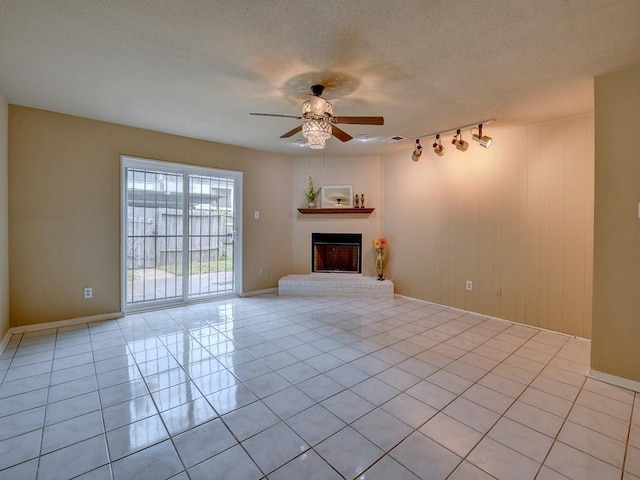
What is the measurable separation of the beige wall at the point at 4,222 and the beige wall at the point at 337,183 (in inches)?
149

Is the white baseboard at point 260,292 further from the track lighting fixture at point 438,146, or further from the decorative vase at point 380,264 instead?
the track lighting fixture at point 438,146

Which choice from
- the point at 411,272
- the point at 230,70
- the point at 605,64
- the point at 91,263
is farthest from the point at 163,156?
the point at 605,64

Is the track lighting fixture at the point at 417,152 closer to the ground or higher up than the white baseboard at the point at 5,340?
higher up

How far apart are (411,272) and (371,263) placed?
76cm

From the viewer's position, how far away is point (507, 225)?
3891 mm

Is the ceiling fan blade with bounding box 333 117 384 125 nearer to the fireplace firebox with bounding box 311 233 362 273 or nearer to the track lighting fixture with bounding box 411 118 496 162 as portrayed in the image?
the track lighting fixture with bounding box 411 118 496 162

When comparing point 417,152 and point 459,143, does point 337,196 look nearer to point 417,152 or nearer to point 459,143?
point 417,152

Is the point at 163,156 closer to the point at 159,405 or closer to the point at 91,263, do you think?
A: the point at 91,263

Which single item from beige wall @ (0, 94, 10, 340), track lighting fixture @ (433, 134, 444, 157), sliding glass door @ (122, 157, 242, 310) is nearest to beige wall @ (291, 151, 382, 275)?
sliding glass door @ (122, 157, 242, 310)

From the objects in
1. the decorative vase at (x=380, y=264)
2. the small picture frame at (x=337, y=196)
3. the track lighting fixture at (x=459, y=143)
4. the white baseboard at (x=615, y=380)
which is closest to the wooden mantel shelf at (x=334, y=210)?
the small picture frame at (x=337, y=196)

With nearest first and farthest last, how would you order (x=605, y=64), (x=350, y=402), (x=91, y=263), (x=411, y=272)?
(x=350, y=402) < (x=605, y=64) < (x=91, y=263) < (x=411, y=272)

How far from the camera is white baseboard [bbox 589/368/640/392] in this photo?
2.29 metres

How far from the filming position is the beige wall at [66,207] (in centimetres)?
333

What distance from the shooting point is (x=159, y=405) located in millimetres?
2035
